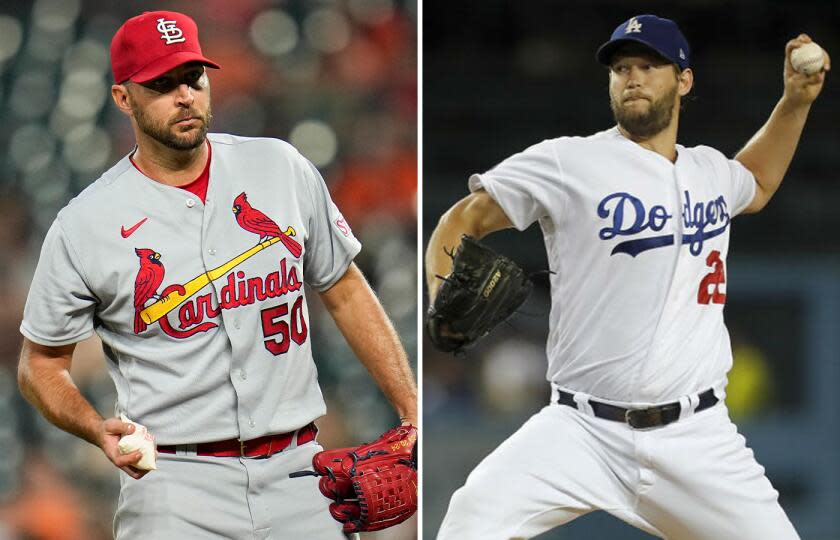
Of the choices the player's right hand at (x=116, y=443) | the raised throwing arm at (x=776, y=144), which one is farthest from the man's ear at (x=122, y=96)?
the raised throwing arm at (x=776, y=144)

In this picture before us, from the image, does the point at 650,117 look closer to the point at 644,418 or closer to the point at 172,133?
the point at 644,418

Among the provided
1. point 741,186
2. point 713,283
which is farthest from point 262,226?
point 741,186

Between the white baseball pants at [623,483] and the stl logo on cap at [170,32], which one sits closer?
the stl logo on cap at [170,32]

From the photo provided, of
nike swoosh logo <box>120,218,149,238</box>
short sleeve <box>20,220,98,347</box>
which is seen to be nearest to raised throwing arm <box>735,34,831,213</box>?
nike swoosh logo <box>120,218,149,238</box>

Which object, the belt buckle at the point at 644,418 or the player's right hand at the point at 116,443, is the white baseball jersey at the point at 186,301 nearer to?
the player's right hand at the point at 116,443

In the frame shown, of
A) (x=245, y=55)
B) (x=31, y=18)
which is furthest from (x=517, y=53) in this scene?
(x=31, y=18)

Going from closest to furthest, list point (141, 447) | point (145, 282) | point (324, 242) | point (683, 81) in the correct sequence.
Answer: point (141, 447)
point (145, 282)
point (324, 242)
point (683, 81)

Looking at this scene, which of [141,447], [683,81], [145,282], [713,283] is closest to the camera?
[141,447]

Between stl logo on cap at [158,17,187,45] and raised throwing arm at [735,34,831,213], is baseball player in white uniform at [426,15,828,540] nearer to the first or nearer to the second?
raised throwing arm at [735,34,831,213]
